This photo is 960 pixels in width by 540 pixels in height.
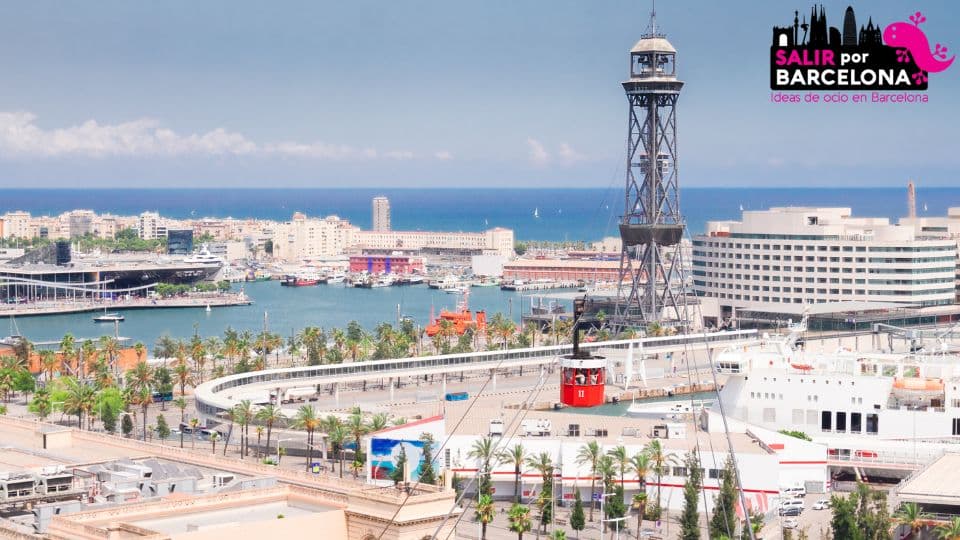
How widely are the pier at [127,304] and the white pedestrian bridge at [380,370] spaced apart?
43225 mm

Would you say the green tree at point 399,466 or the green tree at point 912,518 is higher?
the green tree at point 399,466

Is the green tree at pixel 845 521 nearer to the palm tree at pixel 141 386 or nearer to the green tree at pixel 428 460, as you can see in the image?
the green tree at pixel 428 460

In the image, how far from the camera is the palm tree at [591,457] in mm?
30875

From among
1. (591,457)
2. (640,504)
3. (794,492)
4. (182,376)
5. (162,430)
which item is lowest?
(794,492)

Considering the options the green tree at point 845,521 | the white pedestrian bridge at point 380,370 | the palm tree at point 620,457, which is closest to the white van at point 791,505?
the palm tree at point 620,457

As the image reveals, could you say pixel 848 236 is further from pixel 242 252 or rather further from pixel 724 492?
pixel 242 252

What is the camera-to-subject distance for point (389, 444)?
3369 cm

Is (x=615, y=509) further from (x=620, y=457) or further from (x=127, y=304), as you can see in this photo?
(x=127, y=304)

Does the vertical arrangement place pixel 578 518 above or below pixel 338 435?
below

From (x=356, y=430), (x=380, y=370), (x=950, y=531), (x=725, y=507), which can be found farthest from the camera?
(x=380, y=370)

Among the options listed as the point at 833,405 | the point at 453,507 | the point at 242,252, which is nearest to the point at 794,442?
the point at 833,405

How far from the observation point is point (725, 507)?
28.3 m

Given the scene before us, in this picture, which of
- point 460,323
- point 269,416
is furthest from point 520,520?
point 460,323

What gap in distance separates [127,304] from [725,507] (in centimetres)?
7199
